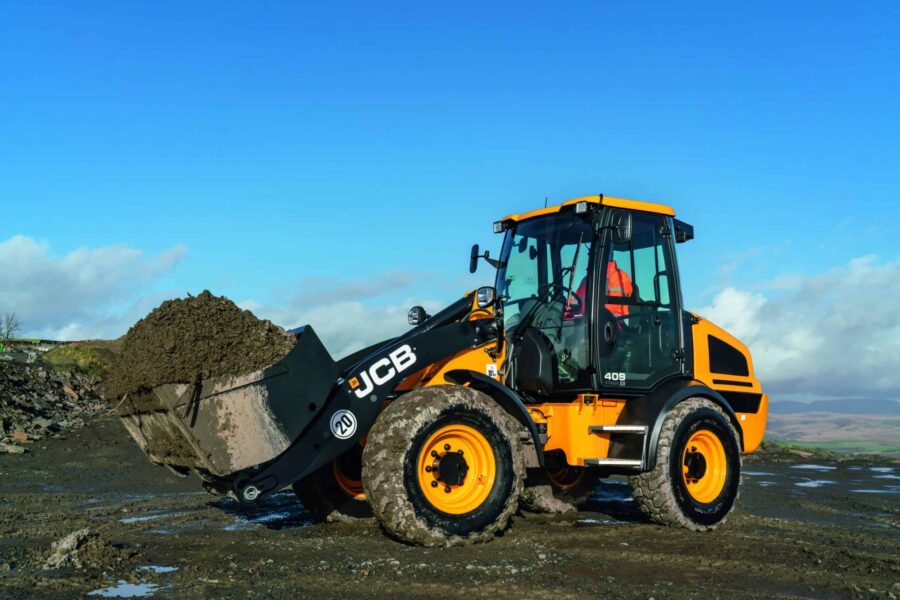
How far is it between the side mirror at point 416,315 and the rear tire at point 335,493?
4.15 ft

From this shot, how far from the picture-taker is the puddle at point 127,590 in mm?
5141

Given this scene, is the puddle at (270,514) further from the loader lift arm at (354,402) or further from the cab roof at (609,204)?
the cab roof at (609,204)

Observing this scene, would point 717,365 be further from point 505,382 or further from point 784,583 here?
point 784,583

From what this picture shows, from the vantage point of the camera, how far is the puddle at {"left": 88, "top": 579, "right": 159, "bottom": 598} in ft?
16.9

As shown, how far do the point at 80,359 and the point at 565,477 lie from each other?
1915cm

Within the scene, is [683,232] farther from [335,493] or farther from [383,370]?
[335,493]

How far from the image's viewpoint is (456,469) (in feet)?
22.2

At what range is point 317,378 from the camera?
6457 millimetres

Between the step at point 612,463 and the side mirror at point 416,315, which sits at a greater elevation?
the side mirror at point 416,315

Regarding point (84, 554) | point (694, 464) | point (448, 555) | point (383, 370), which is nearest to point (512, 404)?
point (383, 370)

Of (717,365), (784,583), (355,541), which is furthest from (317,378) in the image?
(717,365)

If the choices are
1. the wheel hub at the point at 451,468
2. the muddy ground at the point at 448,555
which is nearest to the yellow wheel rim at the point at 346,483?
the muddy ground at the point at 448,555

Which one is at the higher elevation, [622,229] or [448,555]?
[622,229]

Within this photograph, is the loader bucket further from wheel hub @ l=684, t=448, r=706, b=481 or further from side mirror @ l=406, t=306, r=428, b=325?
wheel hub @ l=684, t=448, r=706, b=481
